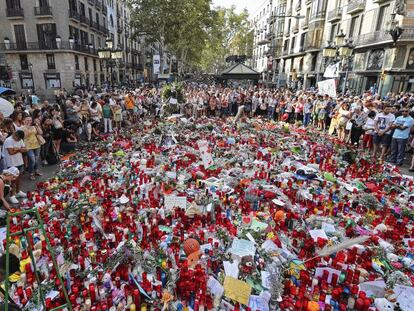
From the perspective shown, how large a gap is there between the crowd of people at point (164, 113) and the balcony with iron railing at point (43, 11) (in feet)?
65.8

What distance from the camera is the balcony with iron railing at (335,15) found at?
30188 millimetres

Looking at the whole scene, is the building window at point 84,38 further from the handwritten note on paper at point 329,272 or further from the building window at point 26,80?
the handwritten note on paper at point 329,272

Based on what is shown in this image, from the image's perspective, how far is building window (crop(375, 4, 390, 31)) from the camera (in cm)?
2350

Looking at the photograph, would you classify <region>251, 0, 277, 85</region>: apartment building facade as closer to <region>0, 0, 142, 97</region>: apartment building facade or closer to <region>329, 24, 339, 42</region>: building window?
<region>329, 24, 339, 42</region>: building window

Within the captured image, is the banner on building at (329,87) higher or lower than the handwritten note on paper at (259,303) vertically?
higher

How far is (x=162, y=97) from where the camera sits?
16453 millimetres

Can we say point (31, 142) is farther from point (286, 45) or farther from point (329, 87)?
point (286, 45)

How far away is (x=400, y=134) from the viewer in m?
8.48

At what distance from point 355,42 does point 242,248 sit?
29.6 m

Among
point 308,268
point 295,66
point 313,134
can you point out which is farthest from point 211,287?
point 295,66

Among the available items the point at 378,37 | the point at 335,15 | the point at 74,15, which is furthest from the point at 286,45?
the point at 74,15

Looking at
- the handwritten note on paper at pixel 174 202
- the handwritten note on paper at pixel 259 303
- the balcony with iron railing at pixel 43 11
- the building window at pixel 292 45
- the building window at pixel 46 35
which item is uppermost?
the balcony with iron railing at pixel 43 11

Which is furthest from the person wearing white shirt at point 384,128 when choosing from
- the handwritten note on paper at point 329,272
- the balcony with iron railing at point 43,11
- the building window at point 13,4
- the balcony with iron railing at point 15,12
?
the building window at point 13,4

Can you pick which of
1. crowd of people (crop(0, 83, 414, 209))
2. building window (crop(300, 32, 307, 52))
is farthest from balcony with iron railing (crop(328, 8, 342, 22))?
crowd of people (crop(0, 83, 414, 209))
